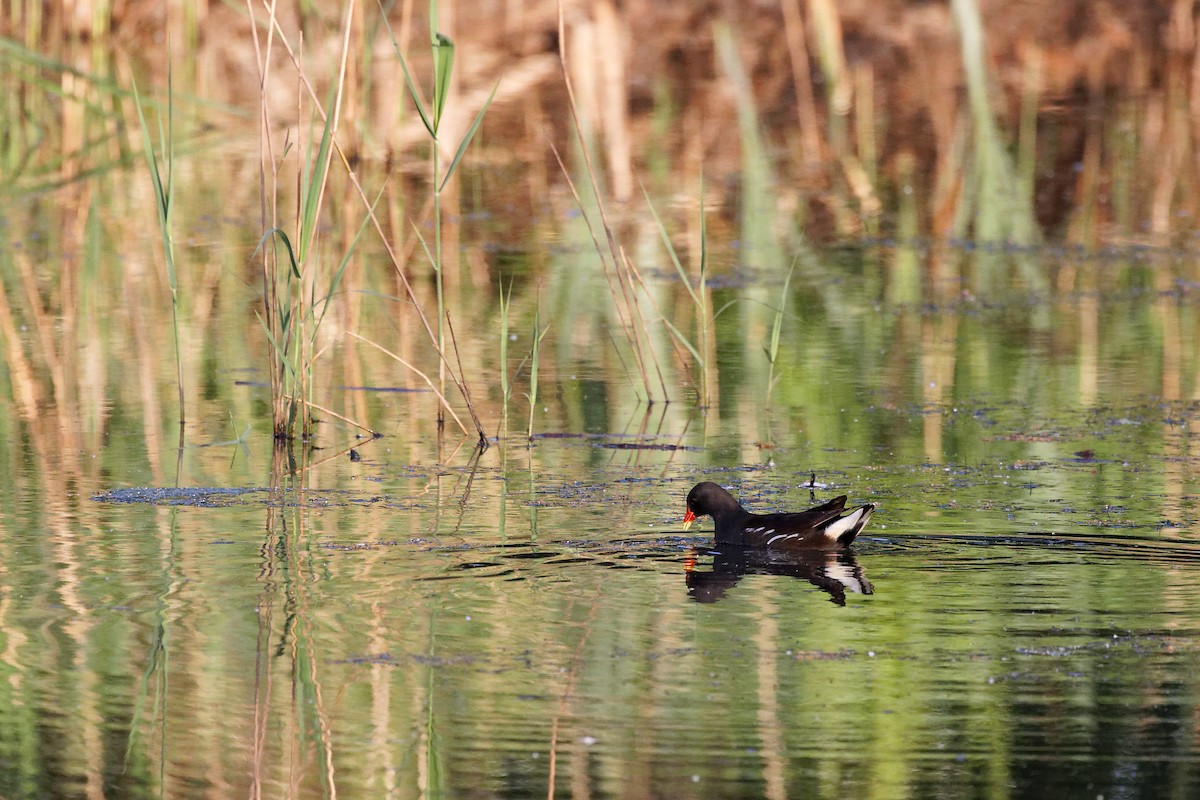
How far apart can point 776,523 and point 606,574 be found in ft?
2.69

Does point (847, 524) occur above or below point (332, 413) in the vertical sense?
below

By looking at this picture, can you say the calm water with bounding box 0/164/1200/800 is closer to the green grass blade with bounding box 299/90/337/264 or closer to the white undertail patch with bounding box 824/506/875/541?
the white undertail patch with bounding box 824/506/875/541

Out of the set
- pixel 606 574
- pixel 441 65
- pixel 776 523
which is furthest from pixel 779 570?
pixel 441 65

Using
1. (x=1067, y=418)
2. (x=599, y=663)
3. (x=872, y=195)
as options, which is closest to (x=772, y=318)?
(x=1067, y=418)

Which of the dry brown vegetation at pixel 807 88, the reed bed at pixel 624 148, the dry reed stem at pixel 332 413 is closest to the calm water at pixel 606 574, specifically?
the dry reed stem at pixel 332 413

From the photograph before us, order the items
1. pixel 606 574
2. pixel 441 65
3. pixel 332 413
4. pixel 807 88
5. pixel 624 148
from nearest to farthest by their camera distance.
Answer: pixel 606 574 < pixel 441 65 < pixel 332 413 < pixel 624 148 < pixel 807 88

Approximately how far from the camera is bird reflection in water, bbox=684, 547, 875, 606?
6.95m

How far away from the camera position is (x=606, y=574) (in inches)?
278

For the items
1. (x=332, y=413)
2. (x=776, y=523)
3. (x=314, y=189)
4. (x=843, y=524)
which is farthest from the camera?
(x=332, y=413)

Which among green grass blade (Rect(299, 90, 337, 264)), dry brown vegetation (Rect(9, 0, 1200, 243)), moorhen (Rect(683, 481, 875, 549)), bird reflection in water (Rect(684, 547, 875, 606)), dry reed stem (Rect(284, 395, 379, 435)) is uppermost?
dry brown vegetation (Rect(9, 0, 1200, 243))

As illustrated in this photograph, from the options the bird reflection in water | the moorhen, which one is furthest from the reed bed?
the bird reflection in water

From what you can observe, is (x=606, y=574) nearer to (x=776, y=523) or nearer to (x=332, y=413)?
(x=776, y=523)

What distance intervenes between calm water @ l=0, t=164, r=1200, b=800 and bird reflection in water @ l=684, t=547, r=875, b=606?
0.07 feet

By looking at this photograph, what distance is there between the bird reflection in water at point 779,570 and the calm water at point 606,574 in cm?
2
